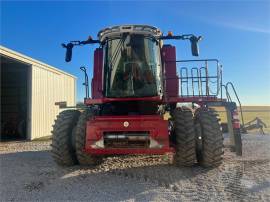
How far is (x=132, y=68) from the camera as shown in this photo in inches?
272

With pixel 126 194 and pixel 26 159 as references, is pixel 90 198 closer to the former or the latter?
pixel 126 194

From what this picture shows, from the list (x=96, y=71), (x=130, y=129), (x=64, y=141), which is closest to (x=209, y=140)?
(x=130, y=129)

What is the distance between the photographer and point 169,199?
16.4ft

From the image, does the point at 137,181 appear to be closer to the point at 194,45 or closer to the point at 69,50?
the point at 194,45

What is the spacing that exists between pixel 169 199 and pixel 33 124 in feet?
38.0

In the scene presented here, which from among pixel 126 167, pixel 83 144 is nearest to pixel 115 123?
pixel 83 144

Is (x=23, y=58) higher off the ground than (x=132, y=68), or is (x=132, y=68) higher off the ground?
(x=23, y=58)

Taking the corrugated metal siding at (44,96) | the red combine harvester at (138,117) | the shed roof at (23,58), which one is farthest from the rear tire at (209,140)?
the corrugated metal siding at (44,96)

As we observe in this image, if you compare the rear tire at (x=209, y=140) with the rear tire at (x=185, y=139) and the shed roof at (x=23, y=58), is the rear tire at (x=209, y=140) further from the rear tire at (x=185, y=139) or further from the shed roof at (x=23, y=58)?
the shed roof at (x=23, y=58)

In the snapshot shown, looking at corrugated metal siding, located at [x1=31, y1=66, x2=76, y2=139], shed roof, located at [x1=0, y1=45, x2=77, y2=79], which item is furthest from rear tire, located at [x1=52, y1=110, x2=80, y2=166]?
corrugated metal siding, located at [x1=31, y1=66, x2=76, y2=139]

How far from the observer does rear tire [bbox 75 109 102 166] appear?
680 centimetres

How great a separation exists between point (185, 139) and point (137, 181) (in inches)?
50.5

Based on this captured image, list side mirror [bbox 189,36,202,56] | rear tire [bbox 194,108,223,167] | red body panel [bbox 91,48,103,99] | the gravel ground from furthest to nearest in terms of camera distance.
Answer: red body panel [bbox 91,48,103,99], side mirror [bbox 189,36,202,56], rear tire [bbox 194,108,223,167], the gravel ground

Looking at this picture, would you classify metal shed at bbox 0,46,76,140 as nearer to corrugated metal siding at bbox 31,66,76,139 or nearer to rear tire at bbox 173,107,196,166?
corrugated metal siding at bbox 31,66,76,139
